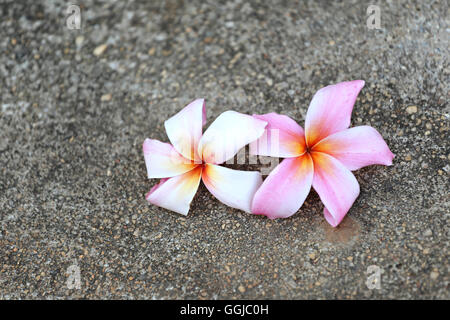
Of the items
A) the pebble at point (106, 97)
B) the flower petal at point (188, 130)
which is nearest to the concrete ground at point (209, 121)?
the pebble at point (106, 97)

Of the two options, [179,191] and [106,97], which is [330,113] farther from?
[106,97]

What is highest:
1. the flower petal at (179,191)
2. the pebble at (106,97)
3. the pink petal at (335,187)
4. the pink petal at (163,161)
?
the pink petal at (335,187)

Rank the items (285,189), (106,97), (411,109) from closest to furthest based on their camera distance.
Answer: (285,189) → (411,109) → (106,97)

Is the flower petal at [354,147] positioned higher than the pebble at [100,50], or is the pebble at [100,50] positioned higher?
the flower petal at [354,147]

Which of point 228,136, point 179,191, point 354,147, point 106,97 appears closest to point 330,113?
point 354,147

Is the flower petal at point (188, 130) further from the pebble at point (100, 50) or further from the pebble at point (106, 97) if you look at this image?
the pebble at point (100, 50)
